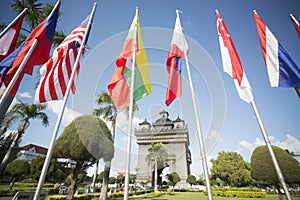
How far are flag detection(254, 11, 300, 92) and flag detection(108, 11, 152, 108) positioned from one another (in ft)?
13.3

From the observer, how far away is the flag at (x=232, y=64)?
481 cm

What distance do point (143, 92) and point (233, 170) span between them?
1456 inches

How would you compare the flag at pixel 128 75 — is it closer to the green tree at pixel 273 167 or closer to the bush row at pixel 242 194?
the green tree at pixel 273 167

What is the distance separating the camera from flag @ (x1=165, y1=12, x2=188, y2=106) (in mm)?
5836

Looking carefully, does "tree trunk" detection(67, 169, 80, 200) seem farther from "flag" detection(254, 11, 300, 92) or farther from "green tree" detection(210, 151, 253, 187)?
"green tree" detection(210, 151, 253, 187)

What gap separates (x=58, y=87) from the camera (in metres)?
5.78

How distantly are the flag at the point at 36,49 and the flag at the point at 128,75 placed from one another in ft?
8.69

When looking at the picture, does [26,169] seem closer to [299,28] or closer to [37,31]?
[37,31]

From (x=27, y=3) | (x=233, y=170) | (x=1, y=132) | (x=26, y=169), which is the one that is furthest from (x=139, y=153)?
(x=27, y=3)

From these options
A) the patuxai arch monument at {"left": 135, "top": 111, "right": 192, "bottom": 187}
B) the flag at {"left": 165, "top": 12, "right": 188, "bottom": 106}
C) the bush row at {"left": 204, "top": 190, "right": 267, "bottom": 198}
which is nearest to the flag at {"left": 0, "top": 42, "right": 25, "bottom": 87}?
the flag at {"left": 165, "top": 12, "right": 188, "bottom": 106}

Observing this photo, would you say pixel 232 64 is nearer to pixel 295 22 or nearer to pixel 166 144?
pixel 295 22

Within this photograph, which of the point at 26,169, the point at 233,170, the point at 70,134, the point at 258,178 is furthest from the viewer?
the point at 233,170

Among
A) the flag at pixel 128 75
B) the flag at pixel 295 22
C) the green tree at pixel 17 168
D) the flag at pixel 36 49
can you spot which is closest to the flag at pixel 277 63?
the flag at pixel 295 22

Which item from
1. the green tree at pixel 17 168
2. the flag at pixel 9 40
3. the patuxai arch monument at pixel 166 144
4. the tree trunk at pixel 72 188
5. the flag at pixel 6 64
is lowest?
the tree trunk at pixel 72 188
